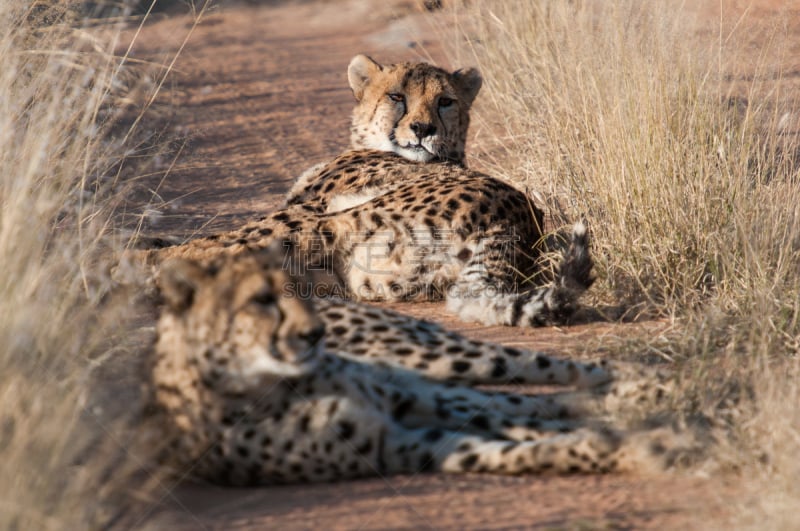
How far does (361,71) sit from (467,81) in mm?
577

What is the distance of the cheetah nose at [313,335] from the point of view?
113 inches

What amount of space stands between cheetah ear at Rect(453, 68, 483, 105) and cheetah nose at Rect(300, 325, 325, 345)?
2.99 metres

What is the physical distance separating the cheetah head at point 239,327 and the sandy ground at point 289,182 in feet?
1.18

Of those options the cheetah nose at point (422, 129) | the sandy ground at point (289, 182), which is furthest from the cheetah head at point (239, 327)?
the cheetah nose at point (422, 129)

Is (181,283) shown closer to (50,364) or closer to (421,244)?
(50,364)

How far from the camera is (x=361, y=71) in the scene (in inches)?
225

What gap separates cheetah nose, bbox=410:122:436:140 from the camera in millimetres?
5422

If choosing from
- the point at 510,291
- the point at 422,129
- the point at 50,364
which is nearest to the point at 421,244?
the point at 510,291

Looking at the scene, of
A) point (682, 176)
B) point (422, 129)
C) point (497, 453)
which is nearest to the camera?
point (497, 453)

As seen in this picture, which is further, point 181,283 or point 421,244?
point 421,244

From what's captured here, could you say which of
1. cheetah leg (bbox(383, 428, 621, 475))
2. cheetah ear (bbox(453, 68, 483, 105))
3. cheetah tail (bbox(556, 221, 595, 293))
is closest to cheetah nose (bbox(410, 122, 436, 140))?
cheetah ear (bbox(453, 68, 483, 105))

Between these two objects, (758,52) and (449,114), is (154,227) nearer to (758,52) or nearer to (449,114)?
(449,114)

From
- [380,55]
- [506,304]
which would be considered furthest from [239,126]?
[506,304]

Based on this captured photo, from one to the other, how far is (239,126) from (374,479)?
5.54 metres
